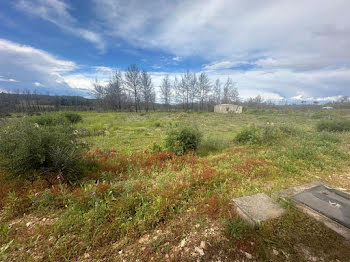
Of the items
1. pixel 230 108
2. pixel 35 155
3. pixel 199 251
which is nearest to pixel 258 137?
pixel 199 251

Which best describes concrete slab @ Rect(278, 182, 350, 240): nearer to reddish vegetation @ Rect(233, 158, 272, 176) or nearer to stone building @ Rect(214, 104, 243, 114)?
reddish vegetation @ Rect(233, 158, 272, 176)

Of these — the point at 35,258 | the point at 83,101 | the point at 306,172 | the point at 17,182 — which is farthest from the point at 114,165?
the point at 83,101

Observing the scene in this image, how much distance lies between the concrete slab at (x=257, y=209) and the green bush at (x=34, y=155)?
3317 mm

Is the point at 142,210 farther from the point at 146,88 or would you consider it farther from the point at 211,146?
the point at 146,88

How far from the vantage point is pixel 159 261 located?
141cm

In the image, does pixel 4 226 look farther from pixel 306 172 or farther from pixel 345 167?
pixel 345 167

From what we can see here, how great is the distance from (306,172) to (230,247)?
135 inches

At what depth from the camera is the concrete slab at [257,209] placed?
1.85 metres

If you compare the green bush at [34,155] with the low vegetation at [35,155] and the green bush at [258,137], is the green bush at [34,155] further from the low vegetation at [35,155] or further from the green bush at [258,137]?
the green bush at [258,137]

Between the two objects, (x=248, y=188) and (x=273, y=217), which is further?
(x=248, y=188)

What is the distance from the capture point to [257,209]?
6.54 ft

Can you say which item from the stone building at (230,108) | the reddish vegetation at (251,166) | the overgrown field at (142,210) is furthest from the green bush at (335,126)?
the stone building at (230,108)

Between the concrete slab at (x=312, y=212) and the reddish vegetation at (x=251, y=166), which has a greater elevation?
the concrete slab at (x=312, y=212)


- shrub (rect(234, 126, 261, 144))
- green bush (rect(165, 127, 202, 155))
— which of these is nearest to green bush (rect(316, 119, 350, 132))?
shrub (rect(234, 126, 261, 144))
